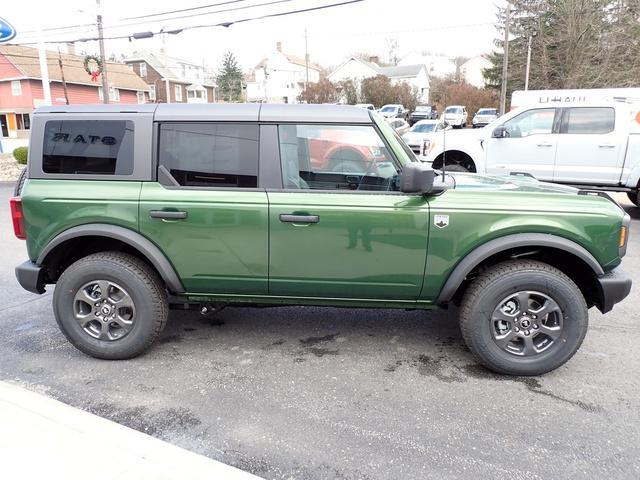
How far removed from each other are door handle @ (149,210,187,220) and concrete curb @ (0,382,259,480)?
4.33ft

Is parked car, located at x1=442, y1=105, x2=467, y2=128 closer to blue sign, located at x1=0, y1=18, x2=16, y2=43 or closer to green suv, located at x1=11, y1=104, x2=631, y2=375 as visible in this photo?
Result: blue sign, located at x1=0, y1=18, x2=16, y2=43

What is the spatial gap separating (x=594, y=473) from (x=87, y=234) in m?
3.39

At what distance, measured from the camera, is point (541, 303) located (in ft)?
11.2

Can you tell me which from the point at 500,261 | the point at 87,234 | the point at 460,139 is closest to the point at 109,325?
the point at 87,234

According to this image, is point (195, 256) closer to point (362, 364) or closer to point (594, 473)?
point (362, 364)

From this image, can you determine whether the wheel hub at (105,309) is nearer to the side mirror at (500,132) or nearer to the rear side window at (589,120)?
the side mirror at (500,132)

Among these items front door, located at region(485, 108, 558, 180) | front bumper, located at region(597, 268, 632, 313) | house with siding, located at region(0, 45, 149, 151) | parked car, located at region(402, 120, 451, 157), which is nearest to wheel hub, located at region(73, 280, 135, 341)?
front bumper, located at region(597, 268, 632, 313)

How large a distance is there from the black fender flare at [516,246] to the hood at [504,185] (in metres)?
0.41

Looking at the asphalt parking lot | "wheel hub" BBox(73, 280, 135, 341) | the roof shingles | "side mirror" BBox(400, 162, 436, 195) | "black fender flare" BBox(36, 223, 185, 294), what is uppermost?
the roof shingles

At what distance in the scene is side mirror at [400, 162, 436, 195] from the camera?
3232 millimetres

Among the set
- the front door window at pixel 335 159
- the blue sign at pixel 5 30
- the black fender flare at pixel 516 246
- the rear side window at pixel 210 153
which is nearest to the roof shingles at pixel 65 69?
the blue sign at pixel 5 30

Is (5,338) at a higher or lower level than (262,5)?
lower

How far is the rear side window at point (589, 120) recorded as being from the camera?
338 inches

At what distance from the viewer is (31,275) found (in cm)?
370
